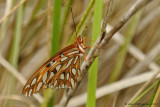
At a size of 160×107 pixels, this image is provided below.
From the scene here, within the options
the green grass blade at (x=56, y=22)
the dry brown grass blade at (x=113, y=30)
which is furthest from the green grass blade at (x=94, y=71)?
the green grass blade at (x=56, y=22)

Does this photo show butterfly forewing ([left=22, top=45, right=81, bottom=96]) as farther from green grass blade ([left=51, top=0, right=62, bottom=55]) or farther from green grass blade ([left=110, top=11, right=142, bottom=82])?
green grass blade ([left=110, top=11, right=142, bottom=82])

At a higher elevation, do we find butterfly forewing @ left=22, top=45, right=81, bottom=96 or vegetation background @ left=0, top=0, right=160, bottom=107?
vegetation background @ left=0, top=0, right=160, bottom=107

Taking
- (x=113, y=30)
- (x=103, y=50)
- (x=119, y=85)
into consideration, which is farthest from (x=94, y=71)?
(x=103, y=50)

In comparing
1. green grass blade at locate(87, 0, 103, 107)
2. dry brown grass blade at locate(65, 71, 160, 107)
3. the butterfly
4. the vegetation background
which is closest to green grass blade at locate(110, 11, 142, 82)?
the vegetation background

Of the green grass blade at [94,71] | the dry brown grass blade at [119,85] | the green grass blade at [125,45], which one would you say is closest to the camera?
the green grass blade at [94,71]

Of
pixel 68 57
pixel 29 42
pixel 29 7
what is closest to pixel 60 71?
pixel 68 57

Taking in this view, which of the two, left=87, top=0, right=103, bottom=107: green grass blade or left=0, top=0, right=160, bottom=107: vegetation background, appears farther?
left=0, top=0, right=160, bottom=107: vegetation background

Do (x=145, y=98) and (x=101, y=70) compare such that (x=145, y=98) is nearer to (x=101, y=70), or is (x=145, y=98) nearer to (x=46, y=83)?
(x=101, y=70)

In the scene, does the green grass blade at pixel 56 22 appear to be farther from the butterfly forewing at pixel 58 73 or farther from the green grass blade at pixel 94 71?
the green grass blade at pixel 94 71
